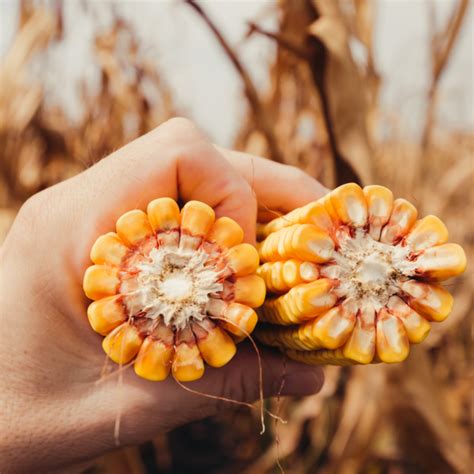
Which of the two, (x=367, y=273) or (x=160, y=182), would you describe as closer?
(x=367, y=273)

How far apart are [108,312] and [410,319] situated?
409 millimetres

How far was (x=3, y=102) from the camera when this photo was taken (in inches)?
78.5

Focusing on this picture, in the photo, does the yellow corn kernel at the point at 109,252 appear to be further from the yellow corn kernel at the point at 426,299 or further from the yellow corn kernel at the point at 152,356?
the yellow corn kernel at the point at 426,299

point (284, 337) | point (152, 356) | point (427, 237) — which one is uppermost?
point (427, 237)

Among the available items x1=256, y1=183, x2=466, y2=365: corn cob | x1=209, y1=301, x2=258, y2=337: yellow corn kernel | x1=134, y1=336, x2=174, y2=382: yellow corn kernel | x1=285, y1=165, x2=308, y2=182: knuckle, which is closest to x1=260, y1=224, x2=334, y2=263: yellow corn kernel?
x1=256, y1=183, x2=466, y2=365: corn cob

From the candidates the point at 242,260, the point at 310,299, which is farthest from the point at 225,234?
the point at 310,299

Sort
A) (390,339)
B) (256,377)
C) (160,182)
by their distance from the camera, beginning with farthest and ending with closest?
(256,377), (160,182), (390,339)

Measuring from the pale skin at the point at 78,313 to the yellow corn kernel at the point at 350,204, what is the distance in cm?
→ 21

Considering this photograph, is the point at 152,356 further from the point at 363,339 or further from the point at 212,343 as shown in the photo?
the point at 363,339

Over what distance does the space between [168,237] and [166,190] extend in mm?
143

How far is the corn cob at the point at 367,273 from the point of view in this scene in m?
0.73

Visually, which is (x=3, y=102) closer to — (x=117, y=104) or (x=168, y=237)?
(x=117, y=104)

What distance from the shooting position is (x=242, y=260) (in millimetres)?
764

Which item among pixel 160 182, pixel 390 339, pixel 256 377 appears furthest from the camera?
pixel 256 377
